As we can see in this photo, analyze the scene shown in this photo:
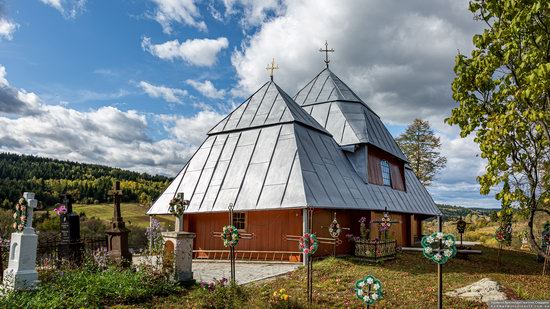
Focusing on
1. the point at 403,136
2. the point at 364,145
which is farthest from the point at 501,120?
the point at 403,136

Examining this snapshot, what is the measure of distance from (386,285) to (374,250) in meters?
4.33

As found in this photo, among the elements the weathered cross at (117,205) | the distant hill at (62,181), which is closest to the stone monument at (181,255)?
the weathered cross at (117,205)

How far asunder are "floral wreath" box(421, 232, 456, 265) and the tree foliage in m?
1.98

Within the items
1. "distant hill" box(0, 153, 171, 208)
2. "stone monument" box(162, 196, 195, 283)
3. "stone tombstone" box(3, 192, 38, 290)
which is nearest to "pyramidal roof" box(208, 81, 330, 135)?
"stone monument" box(162, 196, 195, 283)

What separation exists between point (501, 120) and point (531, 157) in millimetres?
2396

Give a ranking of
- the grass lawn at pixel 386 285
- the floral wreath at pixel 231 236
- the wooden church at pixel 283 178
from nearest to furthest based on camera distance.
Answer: the grass lawn at pixel 386 285 < the floral wreath at pixel 231 236 < the wooden church at pixel 283 178

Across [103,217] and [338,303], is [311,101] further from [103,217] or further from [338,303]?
[103,217]

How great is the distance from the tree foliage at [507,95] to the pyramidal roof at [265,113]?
31.8ft

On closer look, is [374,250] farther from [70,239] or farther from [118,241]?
[70,239]

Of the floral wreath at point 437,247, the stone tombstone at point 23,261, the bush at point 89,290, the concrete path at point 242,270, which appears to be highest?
the floral wreath at point 437,247

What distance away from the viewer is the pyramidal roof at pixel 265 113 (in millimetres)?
18734

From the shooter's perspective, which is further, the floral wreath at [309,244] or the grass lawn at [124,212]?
the grass lawn at [124,212]

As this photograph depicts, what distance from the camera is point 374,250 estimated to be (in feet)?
50.5

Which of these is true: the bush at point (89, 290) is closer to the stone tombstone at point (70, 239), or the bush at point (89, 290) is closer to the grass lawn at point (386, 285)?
the grass lawn at point (386, 285)
